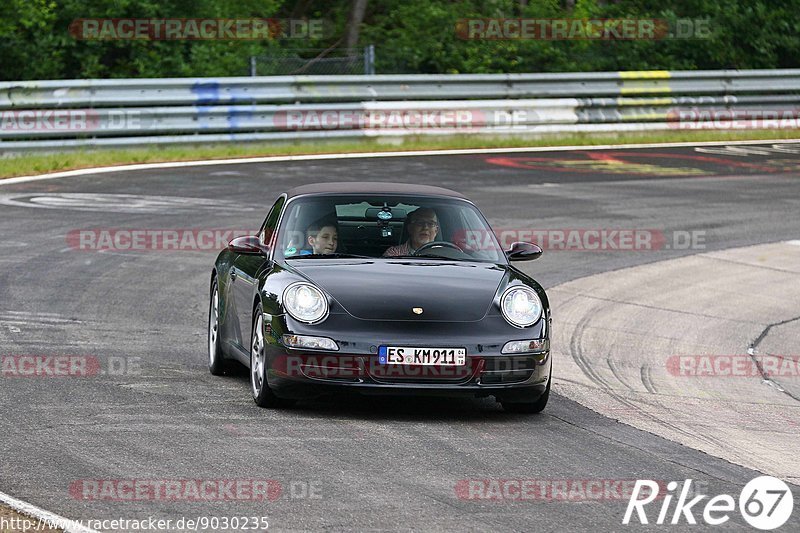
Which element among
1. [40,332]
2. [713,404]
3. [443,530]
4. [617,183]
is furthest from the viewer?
[617,183]

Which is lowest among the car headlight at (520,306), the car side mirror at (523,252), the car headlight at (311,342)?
the car headlight at (311,342)

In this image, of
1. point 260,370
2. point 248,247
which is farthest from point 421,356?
point 248,247

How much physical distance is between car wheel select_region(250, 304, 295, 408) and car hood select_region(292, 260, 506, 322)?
0.40 m

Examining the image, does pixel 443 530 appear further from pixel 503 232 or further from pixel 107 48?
pixel 107 48

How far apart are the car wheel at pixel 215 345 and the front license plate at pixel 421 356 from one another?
1968 mm

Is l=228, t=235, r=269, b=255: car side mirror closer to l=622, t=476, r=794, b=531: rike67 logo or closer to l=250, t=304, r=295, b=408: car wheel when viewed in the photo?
l=250, t=304, r=295, b=408: car wheel

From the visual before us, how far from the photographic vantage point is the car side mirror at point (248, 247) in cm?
922

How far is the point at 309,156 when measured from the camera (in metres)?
23.3

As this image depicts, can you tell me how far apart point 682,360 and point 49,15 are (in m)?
17.8

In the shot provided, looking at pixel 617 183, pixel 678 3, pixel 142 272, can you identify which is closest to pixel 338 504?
pixel 142 272

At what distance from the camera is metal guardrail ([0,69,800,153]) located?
22484 millimetres
